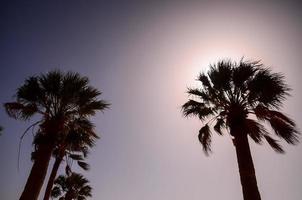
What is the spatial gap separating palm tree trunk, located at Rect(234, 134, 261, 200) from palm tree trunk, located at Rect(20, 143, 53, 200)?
753cm

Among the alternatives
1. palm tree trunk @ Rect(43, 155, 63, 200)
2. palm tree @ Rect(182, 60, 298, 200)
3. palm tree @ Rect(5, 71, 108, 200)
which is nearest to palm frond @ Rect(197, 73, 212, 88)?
Answer: palm tree @ Rect(182, 60, 298, 200)

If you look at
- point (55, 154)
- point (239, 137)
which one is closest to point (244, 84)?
point (239, 137)

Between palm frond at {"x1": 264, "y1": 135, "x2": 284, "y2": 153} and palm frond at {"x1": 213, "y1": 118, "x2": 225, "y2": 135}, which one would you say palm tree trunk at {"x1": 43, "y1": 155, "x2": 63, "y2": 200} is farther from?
palm frond at {"x1": 264, "y1": 135, "x2": 284, "y2": 153}

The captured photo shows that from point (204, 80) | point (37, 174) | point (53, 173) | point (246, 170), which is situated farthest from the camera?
point (53, 173)

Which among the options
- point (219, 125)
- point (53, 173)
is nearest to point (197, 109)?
point (219, 125)

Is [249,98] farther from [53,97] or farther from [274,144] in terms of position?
[53,97]

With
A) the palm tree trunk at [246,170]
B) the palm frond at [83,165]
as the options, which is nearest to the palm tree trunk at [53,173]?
the palm frond at [83,165]

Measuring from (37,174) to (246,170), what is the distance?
25.9 feet

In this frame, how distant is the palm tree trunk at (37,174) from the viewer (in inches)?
403

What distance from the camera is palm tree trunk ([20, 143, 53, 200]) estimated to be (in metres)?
10.2

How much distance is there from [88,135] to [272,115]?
28.4ft

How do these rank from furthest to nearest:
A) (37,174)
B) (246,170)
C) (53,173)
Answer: (53,173) < (37,174) < (246,170)

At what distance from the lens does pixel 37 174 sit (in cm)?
1066

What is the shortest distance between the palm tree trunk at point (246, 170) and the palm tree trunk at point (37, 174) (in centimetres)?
753
